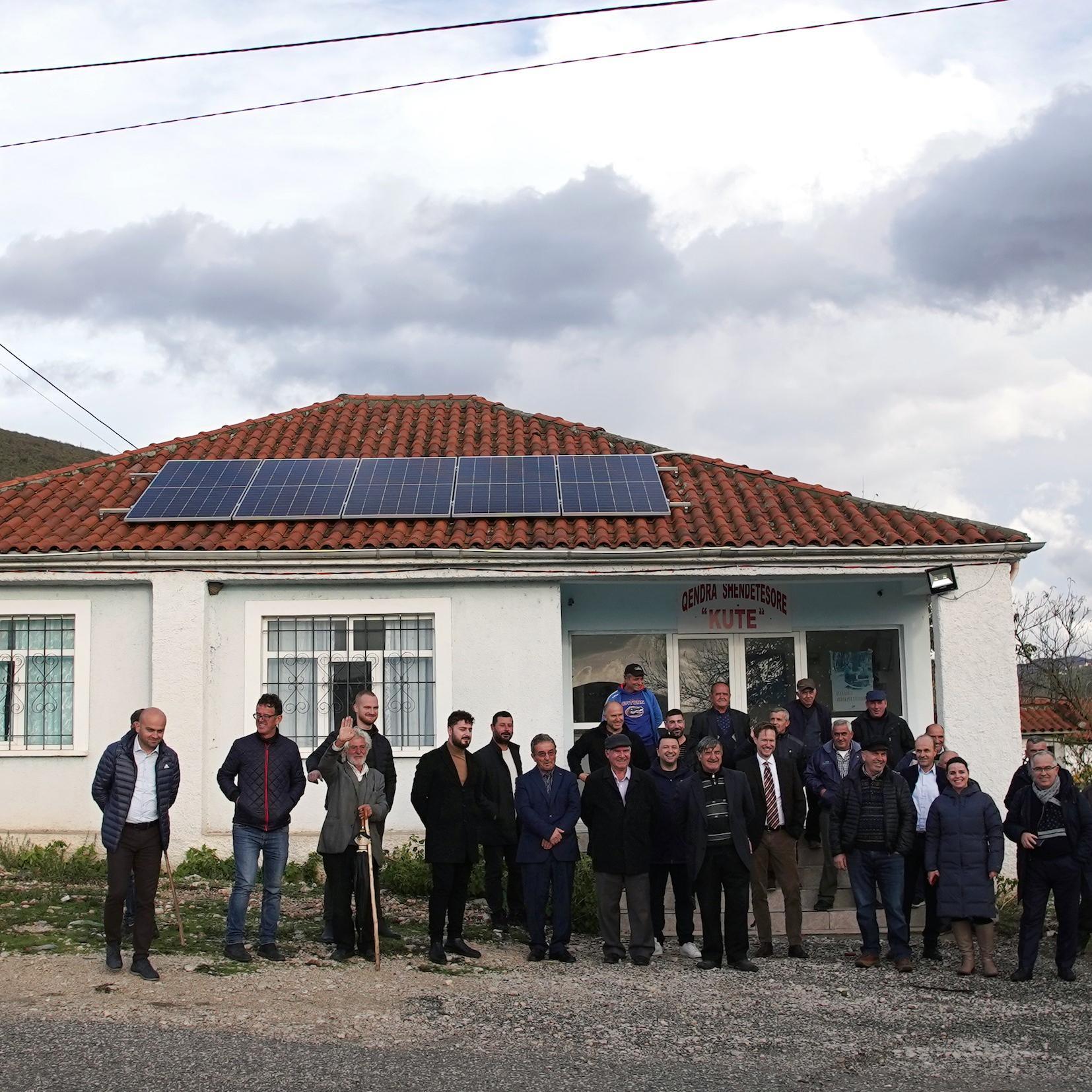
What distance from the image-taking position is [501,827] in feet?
33.5

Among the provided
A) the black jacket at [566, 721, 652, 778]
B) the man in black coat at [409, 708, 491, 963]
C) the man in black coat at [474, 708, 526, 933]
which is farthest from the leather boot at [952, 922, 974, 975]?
the man in black coat at [409, 708, 491, 963]

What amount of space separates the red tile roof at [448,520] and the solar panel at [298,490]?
0.14 m

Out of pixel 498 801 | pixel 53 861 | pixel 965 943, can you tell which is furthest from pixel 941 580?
pixel 53 861

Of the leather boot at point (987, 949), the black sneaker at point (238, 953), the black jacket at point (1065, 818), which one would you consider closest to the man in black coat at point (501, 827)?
the black sneaker at point (238, 953)

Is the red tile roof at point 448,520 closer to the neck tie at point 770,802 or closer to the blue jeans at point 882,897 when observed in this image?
the neck tie at point 770,802

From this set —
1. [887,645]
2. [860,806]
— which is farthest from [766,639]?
[860,806]

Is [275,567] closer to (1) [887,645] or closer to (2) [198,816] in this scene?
(2) [198,816]

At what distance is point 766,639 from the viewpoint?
48.0ft

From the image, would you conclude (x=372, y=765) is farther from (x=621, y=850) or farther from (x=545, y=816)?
(x=621, y=850)

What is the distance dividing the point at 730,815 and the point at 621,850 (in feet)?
2.75

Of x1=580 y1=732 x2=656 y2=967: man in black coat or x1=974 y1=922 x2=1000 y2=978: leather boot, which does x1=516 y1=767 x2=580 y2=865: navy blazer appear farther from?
x1=974 y1=922 x2=1000 y2=978: leather boot

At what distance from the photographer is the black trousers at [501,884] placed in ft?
34.1

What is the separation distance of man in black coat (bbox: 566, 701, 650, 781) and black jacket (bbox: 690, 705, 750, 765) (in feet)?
1.68

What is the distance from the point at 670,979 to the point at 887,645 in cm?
669
